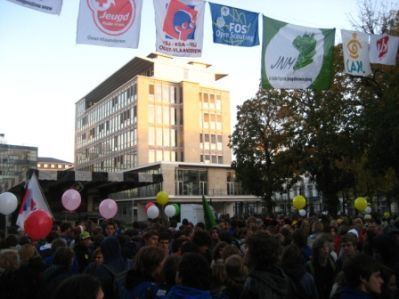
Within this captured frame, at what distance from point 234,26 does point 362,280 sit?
8.57 metres

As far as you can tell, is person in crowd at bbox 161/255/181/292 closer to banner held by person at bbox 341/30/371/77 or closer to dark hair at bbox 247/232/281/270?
dark hair at bbox 247/232/281/270

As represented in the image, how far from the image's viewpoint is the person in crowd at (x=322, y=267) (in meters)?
5.75

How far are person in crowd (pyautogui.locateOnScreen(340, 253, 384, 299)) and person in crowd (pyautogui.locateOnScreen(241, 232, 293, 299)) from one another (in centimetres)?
57

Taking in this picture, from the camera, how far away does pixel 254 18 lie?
11.3 meters

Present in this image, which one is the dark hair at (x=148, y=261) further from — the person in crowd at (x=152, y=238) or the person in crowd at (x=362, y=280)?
the person in crowd at (x=152, y=238)

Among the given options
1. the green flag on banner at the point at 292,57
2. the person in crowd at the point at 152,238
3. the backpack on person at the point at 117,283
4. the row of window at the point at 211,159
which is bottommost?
the backpack on person at the point at 117,283

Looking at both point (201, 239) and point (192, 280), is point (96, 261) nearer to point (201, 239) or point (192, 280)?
point (201, 239)

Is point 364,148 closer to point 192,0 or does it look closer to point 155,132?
point 192,0

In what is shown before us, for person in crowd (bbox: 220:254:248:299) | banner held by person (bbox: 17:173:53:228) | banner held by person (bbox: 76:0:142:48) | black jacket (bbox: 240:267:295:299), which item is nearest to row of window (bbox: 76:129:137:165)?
banner held by person (bbox: 17:173:53:228)

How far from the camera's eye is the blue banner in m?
10.9

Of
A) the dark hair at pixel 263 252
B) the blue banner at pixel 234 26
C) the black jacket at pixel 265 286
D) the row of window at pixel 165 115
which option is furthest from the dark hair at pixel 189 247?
the row of window at pixel 165 115

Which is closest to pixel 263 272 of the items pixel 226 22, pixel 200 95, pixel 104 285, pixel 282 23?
pixel 104 285

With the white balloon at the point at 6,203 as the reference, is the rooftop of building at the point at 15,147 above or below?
above

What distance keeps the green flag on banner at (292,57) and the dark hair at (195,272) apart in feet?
27.9
